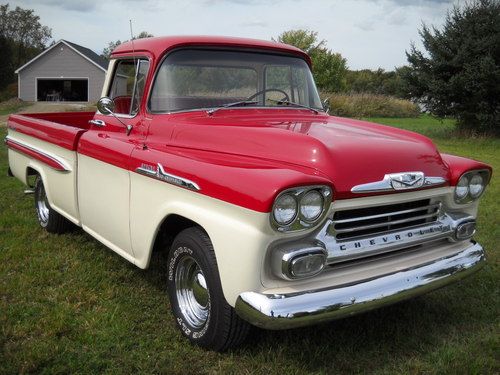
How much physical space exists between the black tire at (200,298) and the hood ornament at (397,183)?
2.75ft

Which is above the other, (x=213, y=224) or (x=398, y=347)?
(x=213, y=224)

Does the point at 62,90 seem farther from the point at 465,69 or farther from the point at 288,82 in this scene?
the point at 288,82

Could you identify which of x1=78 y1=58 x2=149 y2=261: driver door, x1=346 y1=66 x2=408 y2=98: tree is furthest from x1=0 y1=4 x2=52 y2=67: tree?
x1=78 y1=58 x2=149 y2=261: driver door

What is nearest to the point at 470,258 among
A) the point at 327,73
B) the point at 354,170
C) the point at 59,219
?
the point at 354,170

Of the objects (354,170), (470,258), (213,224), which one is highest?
(354,170)

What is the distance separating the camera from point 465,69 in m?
13.8

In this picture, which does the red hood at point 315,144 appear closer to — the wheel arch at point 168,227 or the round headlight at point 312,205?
the round headlight at point 312,205

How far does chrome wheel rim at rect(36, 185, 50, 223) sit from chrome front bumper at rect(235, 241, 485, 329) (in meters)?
3.35

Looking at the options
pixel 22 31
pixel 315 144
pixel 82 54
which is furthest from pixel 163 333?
pixel 22 31

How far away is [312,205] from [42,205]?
366 centimetres

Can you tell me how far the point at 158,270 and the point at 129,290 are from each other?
42cm

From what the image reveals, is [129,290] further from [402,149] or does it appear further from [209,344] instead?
[402,149]

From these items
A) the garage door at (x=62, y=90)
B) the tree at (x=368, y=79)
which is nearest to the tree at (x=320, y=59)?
the tree at (x=368, y=79)

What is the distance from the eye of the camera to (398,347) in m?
3.00
